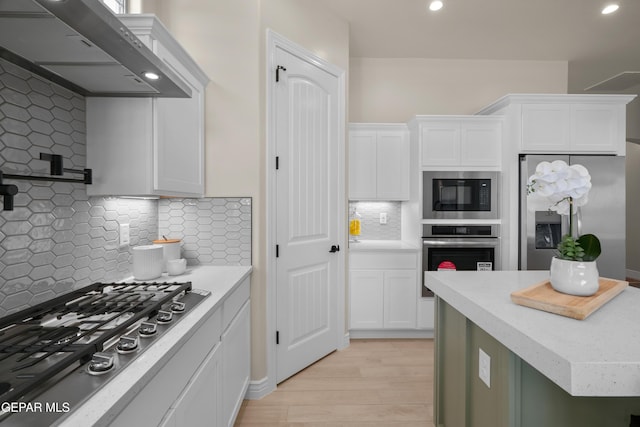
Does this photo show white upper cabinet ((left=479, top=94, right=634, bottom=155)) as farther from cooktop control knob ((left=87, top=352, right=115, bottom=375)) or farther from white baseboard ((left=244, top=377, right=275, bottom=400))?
cooktop control knob ((left=87, top=352, right=115, bottom=375))

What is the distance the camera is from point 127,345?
934 millimetres

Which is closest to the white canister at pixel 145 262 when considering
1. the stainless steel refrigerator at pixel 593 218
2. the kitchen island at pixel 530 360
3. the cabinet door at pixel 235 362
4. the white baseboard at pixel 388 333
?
the cabinet door at pixel 235 362

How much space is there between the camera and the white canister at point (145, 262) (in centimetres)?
178

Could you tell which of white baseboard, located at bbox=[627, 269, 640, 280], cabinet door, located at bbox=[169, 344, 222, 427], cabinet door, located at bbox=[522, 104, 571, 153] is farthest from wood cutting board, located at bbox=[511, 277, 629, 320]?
white baseboard, located at bbox=[627, 269, 640, 280]

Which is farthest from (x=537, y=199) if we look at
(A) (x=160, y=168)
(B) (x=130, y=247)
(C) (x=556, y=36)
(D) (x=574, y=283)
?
(C) (x=556, y=36)

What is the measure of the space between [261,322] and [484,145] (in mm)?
2760

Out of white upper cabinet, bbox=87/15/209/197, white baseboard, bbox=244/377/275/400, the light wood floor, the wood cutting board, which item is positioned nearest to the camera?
the wood cutting board

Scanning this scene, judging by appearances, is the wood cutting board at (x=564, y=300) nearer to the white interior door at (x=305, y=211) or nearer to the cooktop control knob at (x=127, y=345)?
the cooktop control knob at (x=127, y=345)

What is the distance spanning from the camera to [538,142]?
321 centimetres

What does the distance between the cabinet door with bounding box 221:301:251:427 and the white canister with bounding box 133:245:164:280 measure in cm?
53

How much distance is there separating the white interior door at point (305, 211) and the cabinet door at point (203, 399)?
863 millimetres

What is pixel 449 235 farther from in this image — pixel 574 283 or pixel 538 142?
pixel 574 283

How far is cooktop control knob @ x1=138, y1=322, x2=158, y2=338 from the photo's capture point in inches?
41.1

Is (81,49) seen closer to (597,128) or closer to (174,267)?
(174,267)
